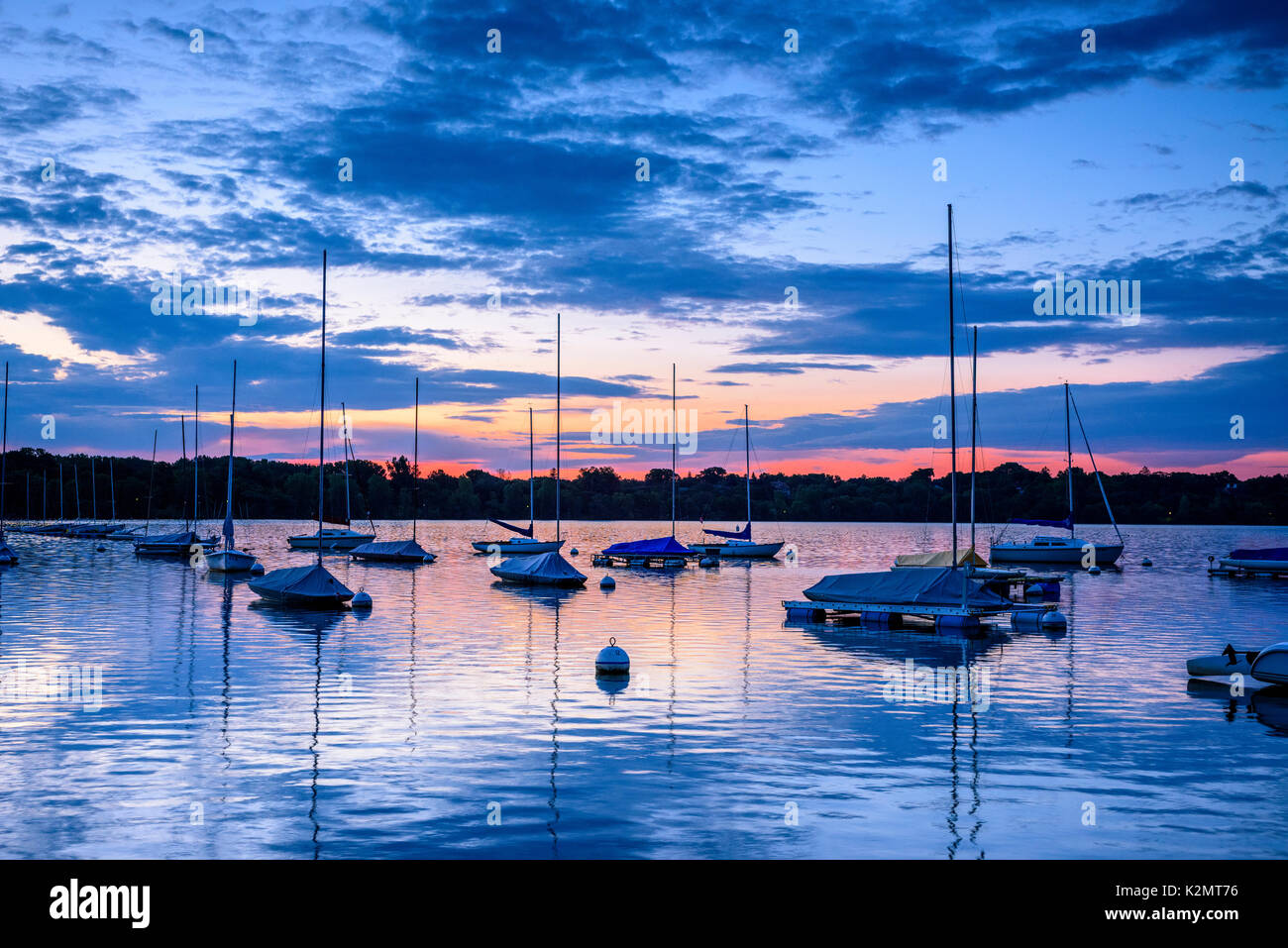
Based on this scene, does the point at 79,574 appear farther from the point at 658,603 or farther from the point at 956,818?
the point at 956,818

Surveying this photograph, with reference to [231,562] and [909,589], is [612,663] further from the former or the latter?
[231,562]

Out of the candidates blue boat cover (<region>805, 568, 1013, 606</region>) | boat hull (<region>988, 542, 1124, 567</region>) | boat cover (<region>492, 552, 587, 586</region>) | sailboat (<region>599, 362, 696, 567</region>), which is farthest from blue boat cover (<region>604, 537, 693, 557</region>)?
blue boat cover (<region>805, 568, 1013, 606</region>)

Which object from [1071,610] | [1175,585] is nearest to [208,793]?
[1071,610]

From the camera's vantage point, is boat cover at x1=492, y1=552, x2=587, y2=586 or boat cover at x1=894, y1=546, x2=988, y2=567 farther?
boat cover at x1=894, y1=546, x2=988, y2=567

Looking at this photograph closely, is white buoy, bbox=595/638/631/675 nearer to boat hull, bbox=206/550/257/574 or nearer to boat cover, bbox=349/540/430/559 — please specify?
boat hull, bbox=206/550/257/574

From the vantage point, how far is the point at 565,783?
61.2ft

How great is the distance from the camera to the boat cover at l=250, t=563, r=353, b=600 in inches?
2176

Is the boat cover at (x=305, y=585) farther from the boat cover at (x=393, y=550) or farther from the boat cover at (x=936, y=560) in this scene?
the boat cover at (x=393, y=550)

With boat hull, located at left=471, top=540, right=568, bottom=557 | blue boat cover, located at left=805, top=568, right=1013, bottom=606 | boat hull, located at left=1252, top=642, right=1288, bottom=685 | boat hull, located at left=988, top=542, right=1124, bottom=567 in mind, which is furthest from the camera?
boat hull, located at left=988, top=542, right=1124, bottom=567

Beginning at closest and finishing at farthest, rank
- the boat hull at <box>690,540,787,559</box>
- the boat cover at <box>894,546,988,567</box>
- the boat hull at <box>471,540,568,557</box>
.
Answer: the boat cover at <box>894,546,988,567</box>, the boat hull at <box>471,540,568,557</box>, the boat hull at <box>690,540,787,559</box>

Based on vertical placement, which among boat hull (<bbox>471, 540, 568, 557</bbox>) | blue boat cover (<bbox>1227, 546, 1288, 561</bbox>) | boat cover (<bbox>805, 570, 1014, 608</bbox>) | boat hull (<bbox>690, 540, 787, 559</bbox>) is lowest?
boat hull (<bbox>690, 540, 787, 559</bbox>)

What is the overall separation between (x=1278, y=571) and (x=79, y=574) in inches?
4175

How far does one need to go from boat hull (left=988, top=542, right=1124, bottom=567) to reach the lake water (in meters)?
72.0
